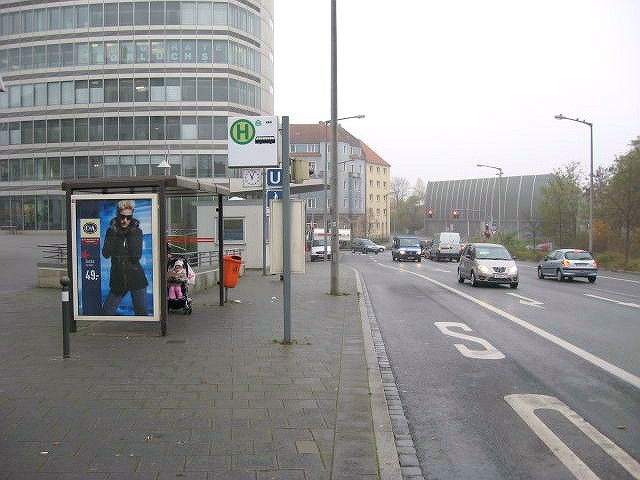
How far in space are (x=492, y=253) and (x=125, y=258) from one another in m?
16.0

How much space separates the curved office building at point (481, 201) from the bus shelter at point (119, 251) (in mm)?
78970

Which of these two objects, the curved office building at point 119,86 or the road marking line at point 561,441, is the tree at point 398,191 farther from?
the road marking line at point 561,441

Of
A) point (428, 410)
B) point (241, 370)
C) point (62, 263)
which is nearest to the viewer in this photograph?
point (428, 410)

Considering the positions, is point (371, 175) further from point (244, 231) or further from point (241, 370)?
point (241, 370)

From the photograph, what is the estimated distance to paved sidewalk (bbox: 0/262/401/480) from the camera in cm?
429

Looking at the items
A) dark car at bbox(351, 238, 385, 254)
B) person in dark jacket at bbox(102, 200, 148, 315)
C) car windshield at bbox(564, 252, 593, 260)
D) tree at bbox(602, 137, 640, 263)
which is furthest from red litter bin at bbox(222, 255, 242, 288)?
dark car at bbox(351, 238, 385, 254)

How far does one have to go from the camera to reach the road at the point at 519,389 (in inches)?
182

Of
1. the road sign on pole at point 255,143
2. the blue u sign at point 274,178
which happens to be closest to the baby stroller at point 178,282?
the road sign on pole at point 255,143

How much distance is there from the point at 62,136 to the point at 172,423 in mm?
58642

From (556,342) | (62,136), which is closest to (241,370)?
(556,342)

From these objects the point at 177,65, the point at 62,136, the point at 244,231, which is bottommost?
the point at 244,231

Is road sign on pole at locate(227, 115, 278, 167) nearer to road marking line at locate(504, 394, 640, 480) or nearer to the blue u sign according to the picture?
road marking line at locate(504, 394, 640, 480)

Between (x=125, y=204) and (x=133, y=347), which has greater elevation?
(x=125, y=204)

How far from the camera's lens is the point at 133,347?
8547mm
